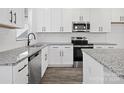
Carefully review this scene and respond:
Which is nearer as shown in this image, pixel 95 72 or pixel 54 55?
pixel 95 72

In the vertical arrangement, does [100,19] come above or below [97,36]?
above

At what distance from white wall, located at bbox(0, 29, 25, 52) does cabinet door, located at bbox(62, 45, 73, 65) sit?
218 cm

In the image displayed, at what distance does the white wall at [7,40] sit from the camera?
3.36m

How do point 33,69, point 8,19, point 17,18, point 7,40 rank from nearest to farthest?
point 8,19, point 33,69, point 7,40, point 17,18

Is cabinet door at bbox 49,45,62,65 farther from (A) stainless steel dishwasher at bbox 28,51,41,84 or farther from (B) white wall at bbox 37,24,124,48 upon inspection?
(A) stainless steel dishwasher at bbox 28,51,41,84

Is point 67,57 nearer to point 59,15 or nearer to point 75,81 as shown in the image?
point 59,15

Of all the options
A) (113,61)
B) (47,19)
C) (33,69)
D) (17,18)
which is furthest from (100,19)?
(113,61)

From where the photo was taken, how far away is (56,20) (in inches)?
262

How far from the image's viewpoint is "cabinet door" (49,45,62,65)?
21.1ft

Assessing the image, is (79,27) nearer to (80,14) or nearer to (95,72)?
(80,14)

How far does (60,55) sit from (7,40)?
9.79 ft

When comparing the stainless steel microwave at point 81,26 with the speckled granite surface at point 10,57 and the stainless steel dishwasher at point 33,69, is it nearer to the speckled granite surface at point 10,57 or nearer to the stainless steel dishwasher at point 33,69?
the stainless steel dishwasher at point 33,69

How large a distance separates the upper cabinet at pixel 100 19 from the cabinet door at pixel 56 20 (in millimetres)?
1142

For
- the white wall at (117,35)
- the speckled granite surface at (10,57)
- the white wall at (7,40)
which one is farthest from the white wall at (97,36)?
the speckled granite surface at (10,57)
